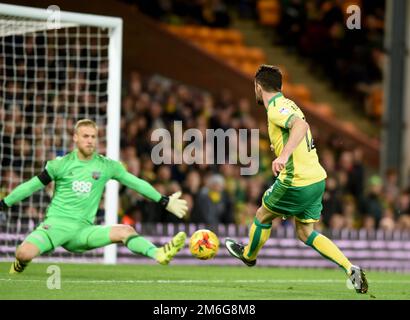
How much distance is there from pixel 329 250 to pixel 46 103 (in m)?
6.36

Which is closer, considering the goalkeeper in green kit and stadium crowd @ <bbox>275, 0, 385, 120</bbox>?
the goalkeeper in green kit

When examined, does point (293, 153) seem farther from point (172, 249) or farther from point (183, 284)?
point (183, 284)

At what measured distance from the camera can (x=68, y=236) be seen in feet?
36.1

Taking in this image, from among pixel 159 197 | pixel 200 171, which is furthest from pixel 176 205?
pixel 200 171

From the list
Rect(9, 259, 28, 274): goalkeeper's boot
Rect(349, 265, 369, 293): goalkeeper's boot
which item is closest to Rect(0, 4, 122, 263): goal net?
Rect(9, 259, 28, 274): goalkeeper's boot

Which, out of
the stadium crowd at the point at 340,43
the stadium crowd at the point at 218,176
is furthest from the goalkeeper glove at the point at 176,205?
the stadium crowd at the point at 340,43

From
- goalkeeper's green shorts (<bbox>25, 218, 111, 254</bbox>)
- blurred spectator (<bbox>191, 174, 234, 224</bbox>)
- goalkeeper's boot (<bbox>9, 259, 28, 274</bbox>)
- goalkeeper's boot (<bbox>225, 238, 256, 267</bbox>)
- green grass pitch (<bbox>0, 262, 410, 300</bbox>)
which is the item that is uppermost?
blurred spectator (<bbox>191, 174, 234, 224</bbox>)

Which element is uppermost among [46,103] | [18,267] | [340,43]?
[340,43]

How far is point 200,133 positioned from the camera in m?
17.8

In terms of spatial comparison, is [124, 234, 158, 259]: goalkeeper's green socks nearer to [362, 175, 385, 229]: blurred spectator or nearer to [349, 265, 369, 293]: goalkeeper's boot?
[349, 265, 369, 293]: goalkeeper's boot

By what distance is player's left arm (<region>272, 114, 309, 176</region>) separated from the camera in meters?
9.23

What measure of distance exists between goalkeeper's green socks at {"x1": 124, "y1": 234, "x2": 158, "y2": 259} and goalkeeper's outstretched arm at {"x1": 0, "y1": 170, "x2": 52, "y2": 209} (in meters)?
1.01

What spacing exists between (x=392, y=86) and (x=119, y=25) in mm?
7836

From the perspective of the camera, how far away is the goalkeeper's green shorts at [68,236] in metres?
10.8
